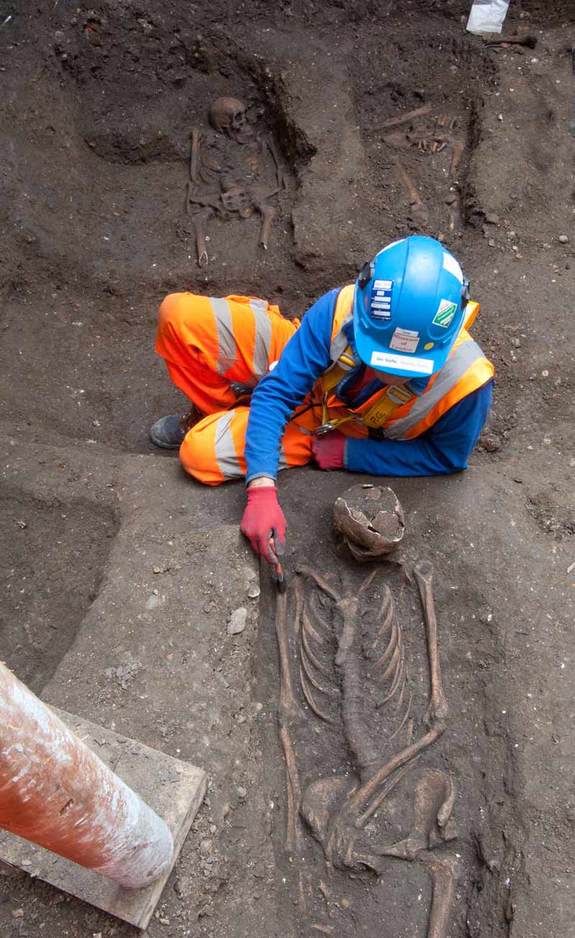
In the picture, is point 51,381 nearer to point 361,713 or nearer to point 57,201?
point 57,201

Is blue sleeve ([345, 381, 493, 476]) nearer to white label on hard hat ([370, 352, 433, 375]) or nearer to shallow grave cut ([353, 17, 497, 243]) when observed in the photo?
white label on hard hat ([370, 352, 433, 375])

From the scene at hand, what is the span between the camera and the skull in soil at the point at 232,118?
5316 mm

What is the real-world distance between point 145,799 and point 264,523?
1107 mm

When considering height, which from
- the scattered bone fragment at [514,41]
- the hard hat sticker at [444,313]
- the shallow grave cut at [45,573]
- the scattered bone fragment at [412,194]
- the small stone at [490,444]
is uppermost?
the scattered bone fragment at [514,41]

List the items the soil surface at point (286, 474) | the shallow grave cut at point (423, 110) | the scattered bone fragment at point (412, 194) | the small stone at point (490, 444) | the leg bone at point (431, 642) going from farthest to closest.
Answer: the shallow grave cut at point (423, 110), the scattered bone fragment at point (412, 194), the small stone at point (490, 444), the leg bone at point (431, 642), the soil surface at point (286, 474)

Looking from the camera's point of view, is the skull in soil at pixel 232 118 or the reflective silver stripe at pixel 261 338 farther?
the skull in soil at pixel 232 118

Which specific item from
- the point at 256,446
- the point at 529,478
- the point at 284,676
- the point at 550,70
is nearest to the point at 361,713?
the point at 284,676

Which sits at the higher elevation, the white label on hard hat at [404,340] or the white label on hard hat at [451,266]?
the white label on hard hat at [451,266]

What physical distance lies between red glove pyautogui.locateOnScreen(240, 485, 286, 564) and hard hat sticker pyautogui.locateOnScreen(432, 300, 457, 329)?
972mm

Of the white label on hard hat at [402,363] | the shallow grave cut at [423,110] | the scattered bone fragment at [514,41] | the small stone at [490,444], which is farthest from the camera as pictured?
the scattered bone fragment at [514,41]

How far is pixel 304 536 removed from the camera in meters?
3.15

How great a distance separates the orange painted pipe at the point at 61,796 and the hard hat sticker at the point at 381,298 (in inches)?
67.2

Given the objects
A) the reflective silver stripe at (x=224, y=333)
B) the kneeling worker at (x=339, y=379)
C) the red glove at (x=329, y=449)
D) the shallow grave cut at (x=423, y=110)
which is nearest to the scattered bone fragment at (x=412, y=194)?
the shallow grave cut at (x=423, y=110)

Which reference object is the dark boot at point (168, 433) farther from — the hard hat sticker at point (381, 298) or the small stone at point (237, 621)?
the hard hat sticker at point (381, 298)
